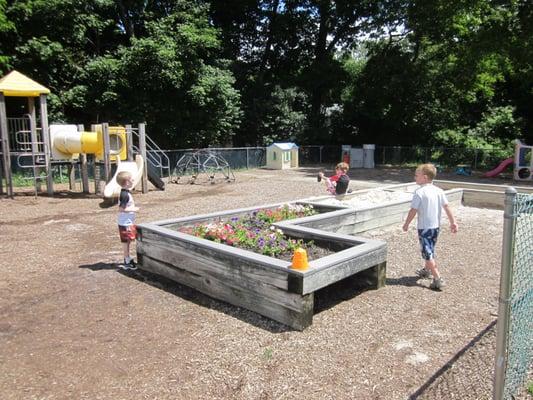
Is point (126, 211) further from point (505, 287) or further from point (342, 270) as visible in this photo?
point (505, 287)

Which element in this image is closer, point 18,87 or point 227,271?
point 227,271

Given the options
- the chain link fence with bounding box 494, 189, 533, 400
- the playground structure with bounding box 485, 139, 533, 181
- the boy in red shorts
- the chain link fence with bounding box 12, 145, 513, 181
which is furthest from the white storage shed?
the chain link fence with bounding box 494, 189, 533, 400

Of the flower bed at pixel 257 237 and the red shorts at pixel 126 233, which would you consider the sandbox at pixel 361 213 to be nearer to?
the flower bed at pixel 257 237

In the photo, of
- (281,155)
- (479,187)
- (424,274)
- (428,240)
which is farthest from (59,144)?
(281,155)

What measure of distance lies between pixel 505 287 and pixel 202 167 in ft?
63.7

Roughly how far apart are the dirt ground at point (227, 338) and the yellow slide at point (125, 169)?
441 centimetres

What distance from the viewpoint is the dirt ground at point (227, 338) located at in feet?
10.6

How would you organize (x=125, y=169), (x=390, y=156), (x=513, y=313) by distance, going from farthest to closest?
1. (x=390, y=156)
2. (x=125, y=169)
3. (x=513, y=313)

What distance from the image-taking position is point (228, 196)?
1370cm

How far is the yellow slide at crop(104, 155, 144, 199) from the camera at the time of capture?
11.1 m

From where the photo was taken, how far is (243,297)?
4543 millimetres

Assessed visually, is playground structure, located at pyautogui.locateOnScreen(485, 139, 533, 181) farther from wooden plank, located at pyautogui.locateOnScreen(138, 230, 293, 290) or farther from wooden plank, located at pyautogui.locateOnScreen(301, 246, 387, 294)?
wooden plank, located at pyautogui.locateOnScreen(138, 230, 293, 290)

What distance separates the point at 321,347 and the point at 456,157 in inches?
963

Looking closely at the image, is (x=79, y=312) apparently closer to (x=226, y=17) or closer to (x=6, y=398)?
(x=6, y=398)
